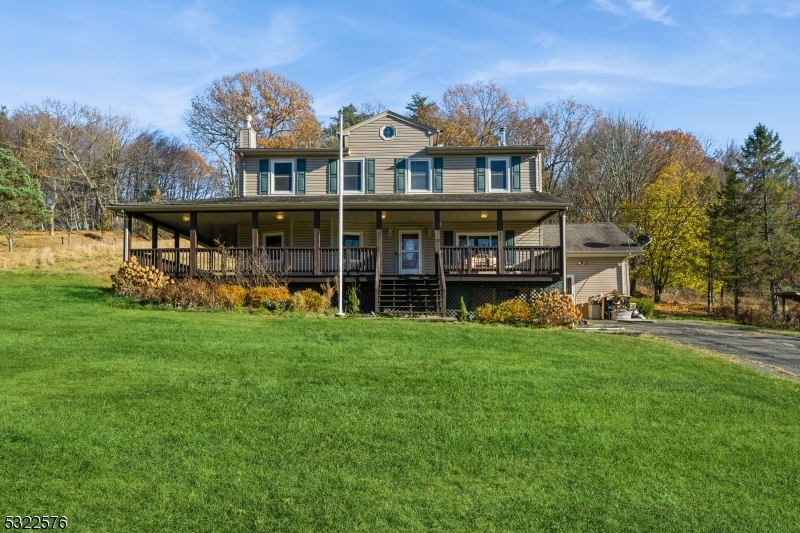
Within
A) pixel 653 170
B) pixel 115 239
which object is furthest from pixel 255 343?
pixel 653 170

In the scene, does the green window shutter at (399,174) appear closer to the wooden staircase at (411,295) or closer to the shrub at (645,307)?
the wooden staircase at (411,295)

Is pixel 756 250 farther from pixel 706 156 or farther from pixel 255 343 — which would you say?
pixel 255 343

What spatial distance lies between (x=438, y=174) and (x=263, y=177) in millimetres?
6629

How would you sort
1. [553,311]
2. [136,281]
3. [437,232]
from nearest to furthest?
[553,311]
[136,281]
[437,232]

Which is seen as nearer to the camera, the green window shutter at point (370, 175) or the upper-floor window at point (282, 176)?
the green window shutter at point (370, 175)

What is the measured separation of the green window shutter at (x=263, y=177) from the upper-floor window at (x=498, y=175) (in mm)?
8440

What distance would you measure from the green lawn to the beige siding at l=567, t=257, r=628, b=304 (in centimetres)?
1498

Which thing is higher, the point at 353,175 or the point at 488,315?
the point at 353,175

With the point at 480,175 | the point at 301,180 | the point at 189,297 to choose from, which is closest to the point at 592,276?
the point at 480,175

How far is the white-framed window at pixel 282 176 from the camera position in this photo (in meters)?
22.8

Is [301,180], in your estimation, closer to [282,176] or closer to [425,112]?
[282,176]

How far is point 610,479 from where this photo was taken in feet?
17.5

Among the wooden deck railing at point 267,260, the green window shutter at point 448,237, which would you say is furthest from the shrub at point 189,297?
the green window shutter at point 448,237

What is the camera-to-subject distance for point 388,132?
75.0ft
